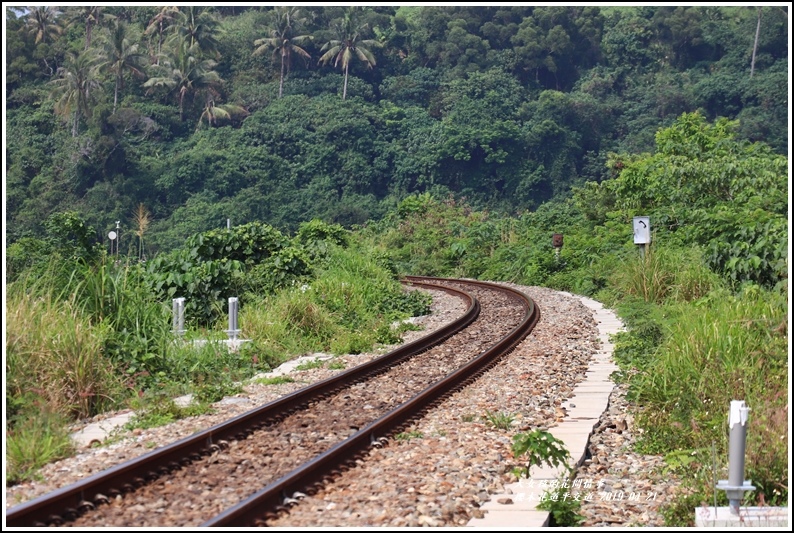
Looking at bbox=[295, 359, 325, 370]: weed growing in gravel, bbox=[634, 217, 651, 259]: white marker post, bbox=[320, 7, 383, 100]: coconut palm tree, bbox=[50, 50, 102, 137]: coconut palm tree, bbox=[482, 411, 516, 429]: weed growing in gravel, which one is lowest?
bbox=[295, 359, 325, 370]: weed growing in gravel

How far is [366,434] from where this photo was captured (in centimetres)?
802

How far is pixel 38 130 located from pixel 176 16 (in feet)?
45.1

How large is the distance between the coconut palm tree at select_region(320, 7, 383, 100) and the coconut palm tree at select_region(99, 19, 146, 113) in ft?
41.9

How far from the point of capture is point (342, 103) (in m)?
65.6

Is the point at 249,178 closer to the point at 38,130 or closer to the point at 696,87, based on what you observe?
the point at 38,130

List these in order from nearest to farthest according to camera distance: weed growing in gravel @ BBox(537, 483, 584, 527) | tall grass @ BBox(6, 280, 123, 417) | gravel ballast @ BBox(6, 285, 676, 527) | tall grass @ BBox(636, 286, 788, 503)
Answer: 1. weed growing in gravel @ BBox(537, 483, 584, 527)
2. gravel ballast @ BBox(6, 285, 676, 527)
3. tall grass @ BBox(636, 286, 788, 503)
4. tall grass @ BBox(6, 280, 123, 417)

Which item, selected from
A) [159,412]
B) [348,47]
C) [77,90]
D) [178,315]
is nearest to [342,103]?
[348,47]

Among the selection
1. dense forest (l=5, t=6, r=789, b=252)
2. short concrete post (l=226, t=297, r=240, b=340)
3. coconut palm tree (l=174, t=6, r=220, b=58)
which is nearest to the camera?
short concrete post (l=226, t=297, r=240, b=340)

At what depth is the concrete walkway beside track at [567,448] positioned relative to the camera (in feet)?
19.8

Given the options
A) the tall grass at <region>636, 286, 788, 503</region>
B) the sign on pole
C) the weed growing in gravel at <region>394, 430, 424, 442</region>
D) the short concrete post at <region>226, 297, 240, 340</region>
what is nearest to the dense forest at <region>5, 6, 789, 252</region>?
the sign on pole

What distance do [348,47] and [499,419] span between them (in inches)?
2468

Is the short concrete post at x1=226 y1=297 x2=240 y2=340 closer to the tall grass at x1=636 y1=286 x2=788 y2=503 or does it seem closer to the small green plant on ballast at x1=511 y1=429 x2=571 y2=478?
the tall grass at x1=636 y1=286 x2=788 y2=503

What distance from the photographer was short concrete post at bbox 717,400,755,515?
602 cm

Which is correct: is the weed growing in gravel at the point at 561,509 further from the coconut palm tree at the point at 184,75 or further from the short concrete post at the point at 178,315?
the coconut palm tree at the point at 184,75
